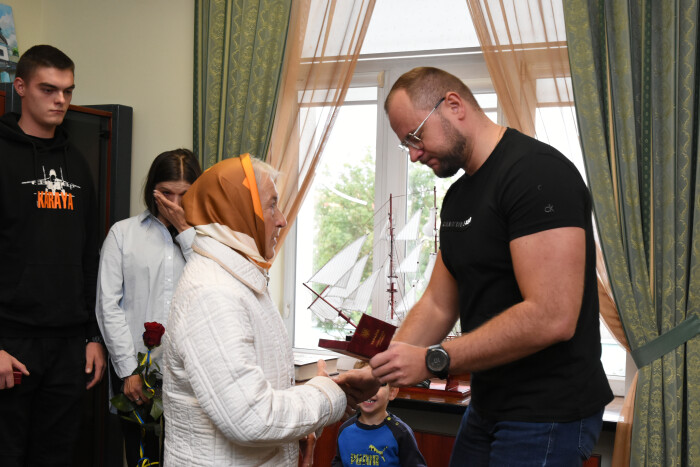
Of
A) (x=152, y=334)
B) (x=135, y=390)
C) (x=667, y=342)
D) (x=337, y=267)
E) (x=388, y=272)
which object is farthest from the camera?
(x=388, y=272)

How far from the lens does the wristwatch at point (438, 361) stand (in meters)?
1.67

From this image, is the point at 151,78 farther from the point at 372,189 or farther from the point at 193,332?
the point at 193,332

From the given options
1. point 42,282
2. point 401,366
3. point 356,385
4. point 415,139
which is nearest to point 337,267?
point 42,282

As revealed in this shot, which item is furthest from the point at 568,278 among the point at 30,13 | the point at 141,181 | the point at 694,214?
the point at 30,13

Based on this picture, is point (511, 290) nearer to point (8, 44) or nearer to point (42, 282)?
point (42, 282)

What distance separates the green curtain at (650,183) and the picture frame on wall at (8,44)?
271cm

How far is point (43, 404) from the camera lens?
2.80 meters

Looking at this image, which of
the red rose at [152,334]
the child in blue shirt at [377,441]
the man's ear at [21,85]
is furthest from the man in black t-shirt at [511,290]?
the man's ear at [21,85]

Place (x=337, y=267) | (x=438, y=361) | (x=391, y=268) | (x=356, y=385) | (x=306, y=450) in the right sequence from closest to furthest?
(x=438, y=361) < (x=356, y=385) < (x=306, y=450) < (x=337, y=267) < (x=391, y=268)

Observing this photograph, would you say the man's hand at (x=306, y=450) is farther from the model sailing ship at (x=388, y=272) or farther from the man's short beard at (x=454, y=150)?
the model sailing ship at (x=388, y=272)

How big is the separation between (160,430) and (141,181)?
5.58 feet

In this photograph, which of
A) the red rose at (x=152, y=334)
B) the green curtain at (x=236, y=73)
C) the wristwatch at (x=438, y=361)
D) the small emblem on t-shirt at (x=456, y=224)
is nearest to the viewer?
the wristwatch at (x=438, y=361)

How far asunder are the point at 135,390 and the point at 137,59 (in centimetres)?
200

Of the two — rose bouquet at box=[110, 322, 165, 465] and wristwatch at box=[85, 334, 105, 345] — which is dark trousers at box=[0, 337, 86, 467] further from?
rose bouquet at box=[110, 322, 165, 465]
